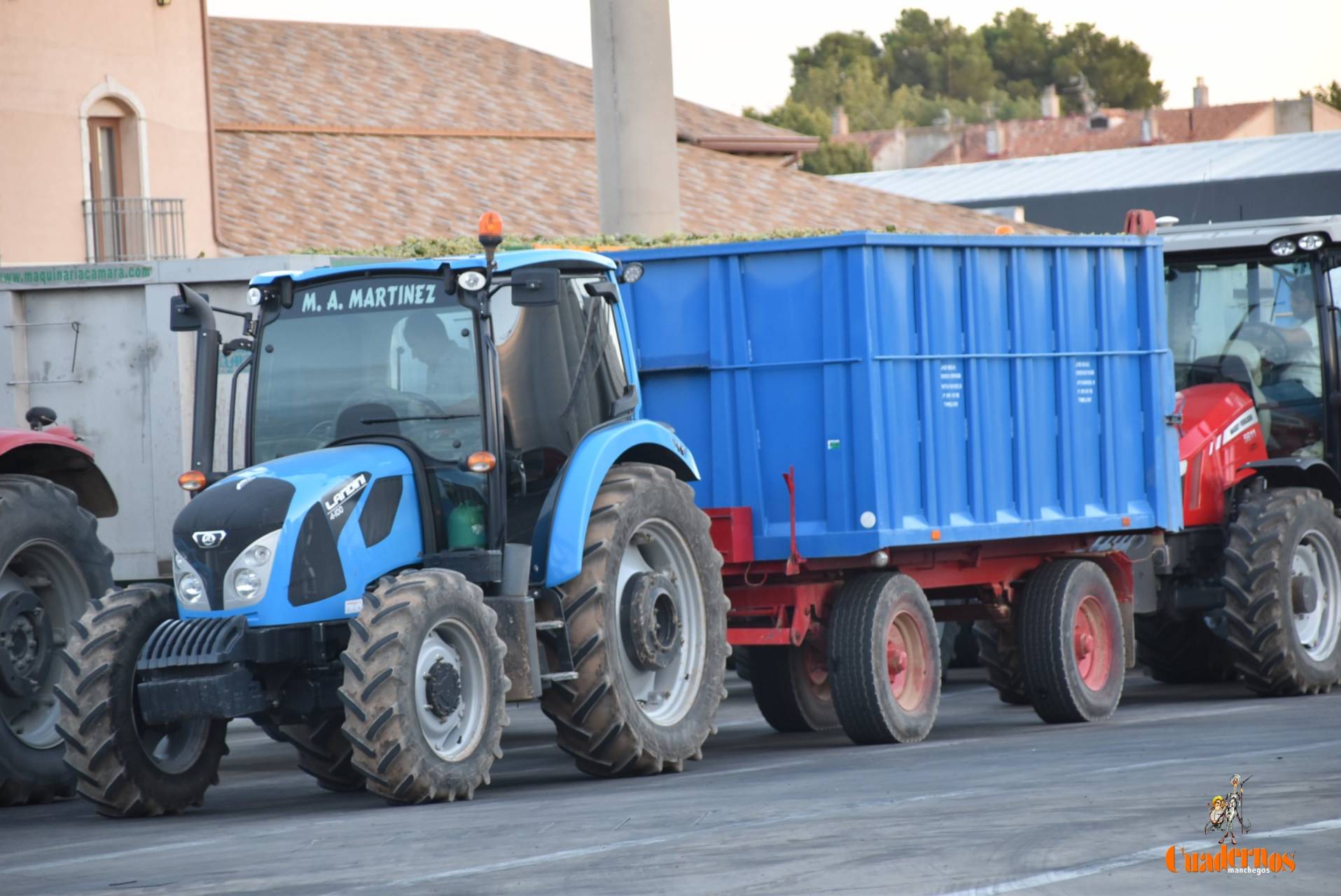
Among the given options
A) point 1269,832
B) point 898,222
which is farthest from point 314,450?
point 898,222

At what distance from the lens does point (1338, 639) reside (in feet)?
48.2

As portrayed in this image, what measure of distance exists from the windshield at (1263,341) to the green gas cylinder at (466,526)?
22.2 ft

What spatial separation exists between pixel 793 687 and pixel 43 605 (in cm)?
464

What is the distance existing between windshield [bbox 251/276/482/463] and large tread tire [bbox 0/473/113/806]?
1.23 meters

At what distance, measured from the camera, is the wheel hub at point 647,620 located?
10516 millimetres

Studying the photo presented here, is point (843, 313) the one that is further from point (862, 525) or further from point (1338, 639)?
point (1338, 639)

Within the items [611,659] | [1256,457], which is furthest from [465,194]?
[611,659]

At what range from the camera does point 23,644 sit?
34.7 feet

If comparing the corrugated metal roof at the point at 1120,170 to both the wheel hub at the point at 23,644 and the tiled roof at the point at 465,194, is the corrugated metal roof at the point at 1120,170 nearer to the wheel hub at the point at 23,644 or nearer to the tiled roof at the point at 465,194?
the tiled roof at the point at 465,194

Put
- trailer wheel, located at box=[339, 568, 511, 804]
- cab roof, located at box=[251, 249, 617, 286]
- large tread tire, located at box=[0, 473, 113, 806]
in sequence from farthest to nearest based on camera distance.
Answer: large tread tire, located at box=[0, 473, 113, 806] → cab roof, located at box=[251, 249, 617, 286] → trailer wheel, located at box=[339, 568, 511, 804]

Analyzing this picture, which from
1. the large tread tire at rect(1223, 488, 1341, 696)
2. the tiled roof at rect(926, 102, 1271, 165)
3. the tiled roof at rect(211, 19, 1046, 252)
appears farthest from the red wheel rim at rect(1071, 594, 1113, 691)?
the tiled roof at rect(926, 102, 1271, 165)

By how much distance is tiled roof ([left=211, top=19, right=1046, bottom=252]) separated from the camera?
31.8 m

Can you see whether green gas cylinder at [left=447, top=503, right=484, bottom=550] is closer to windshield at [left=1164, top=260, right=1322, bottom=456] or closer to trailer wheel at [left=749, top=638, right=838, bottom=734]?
trailer wheel at [left=749, top=638, right=838, bottom=734]

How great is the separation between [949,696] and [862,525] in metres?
4.81
